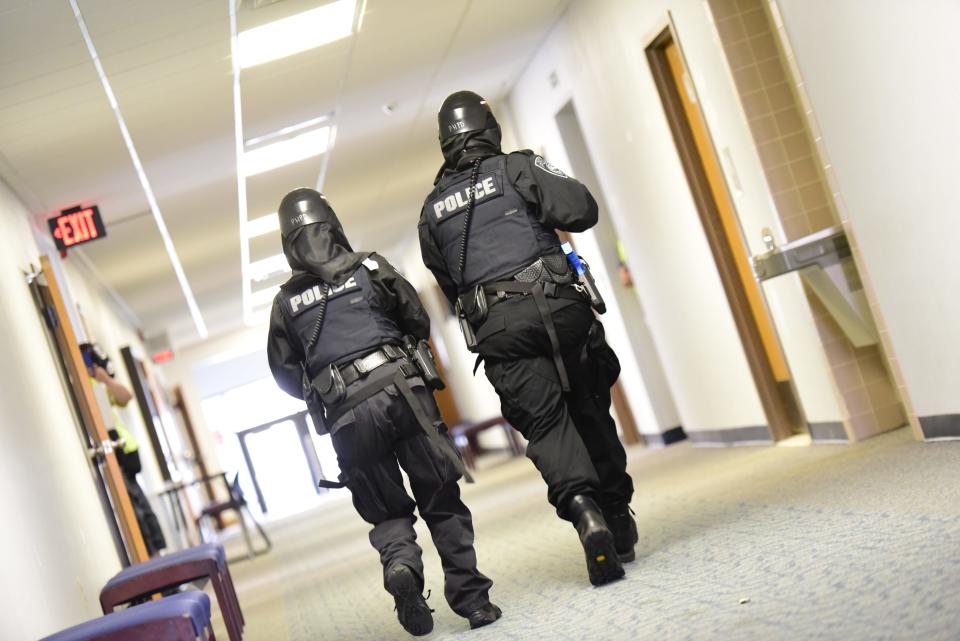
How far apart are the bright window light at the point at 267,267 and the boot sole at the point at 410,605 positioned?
10.0 metres

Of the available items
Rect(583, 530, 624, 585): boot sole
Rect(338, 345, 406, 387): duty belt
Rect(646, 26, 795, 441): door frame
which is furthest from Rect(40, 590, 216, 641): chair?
Rect(646, 26, 795, 441): door frame

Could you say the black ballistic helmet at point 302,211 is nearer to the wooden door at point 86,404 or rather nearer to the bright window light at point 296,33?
the bright window light at point 296,33

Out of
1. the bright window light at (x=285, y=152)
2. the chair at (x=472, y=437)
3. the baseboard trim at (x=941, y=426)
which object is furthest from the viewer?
the chair at (x=472, y=437)

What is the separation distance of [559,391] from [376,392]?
23.3 inches

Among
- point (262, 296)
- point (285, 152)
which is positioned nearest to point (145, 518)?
point (285, 152)

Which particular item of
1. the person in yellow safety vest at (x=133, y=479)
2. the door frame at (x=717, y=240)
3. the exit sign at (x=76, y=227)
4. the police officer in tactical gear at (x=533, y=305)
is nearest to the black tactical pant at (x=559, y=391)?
the police officer in tactical gear at (x=533, y=305)

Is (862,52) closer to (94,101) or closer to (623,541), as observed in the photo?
(623,541)

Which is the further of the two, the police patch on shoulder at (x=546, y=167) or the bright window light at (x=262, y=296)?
the bright window light at (x=262, y=296)

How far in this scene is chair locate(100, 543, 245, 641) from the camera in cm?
461

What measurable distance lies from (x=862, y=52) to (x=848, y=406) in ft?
5.84

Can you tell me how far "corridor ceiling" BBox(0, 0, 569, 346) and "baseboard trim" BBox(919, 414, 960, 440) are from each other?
3.57 m

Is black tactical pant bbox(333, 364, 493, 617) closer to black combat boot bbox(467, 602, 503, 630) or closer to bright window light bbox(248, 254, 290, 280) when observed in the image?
black combat boot bbox(467, 602, 503, 630)

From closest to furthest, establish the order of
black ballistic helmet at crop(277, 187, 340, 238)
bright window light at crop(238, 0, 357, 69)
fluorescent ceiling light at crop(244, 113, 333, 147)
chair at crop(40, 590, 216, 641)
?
chair at crop(40, 590, 216, 641), black ballistic helmet at crop(277, 187, 340, 238), bright window light at crop(238, 0, 357, 69), fluorescent ceiling light at crop(244, 113, 333, 147)

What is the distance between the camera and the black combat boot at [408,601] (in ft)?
12.2
